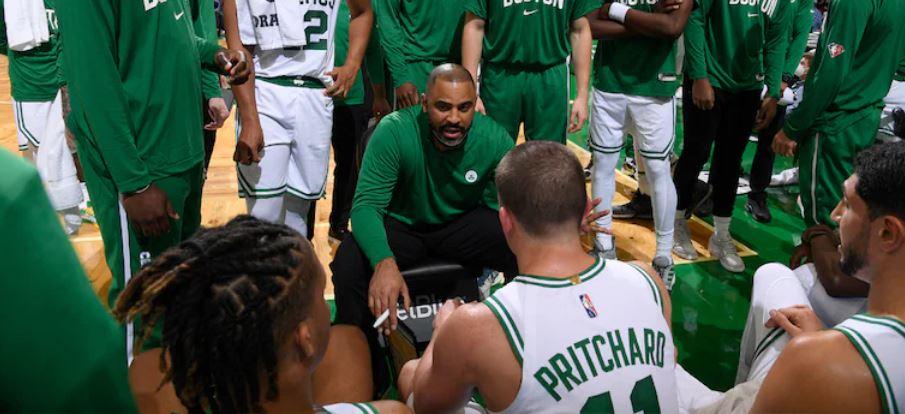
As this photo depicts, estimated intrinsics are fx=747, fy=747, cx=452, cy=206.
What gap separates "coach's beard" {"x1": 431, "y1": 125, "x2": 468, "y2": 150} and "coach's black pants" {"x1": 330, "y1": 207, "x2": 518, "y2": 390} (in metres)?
0.29

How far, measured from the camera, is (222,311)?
1299mm

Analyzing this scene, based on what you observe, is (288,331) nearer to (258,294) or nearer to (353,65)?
(258,294)

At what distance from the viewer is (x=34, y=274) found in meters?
0.77

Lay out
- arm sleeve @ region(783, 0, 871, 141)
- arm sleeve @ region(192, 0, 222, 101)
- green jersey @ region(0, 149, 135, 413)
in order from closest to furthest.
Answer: green jersey @ region(0, 149, 135, 413), arm sleeve @ region(192, 0, 222, 101), arm sleeve @ region(783, 0, 871, 141)

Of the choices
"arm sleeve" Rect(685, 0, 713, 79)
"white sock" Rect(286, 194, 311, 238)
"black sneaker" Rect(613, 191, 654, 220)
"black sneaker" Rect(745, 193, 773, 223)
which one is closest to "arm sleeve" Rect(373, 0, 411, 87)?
"white sock" Rect(286, 194, 311, 238)

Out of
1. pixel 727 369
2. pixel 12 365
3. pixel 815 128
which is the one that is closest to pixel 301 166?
pixel 727 369

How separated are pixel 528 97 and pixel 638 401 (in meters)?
2.32

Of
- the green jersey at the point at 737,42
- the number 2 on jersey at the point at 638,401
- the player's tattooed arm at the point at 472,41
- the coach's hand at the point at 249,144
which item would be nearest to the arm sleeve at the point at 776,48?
the green jersey at the point at 737,42

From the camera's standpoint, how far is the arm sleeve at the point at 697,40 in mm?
3924

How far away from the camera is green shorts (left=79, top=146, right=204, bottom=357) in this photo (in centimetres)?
238

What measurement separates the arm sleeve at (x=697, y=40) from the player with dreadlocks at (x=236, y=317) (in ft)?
9.98

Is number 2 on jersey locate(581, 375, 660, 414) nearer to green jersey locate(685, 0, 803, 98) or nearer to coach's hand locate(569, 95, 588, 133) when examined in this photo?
coach's hand locate(569, 95, 588, 133)

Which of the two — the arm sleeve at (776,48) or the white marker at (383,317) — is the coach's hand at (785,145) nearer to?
the arm sleeve at (776,48)

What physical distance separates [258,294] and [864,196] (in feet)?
4.64
